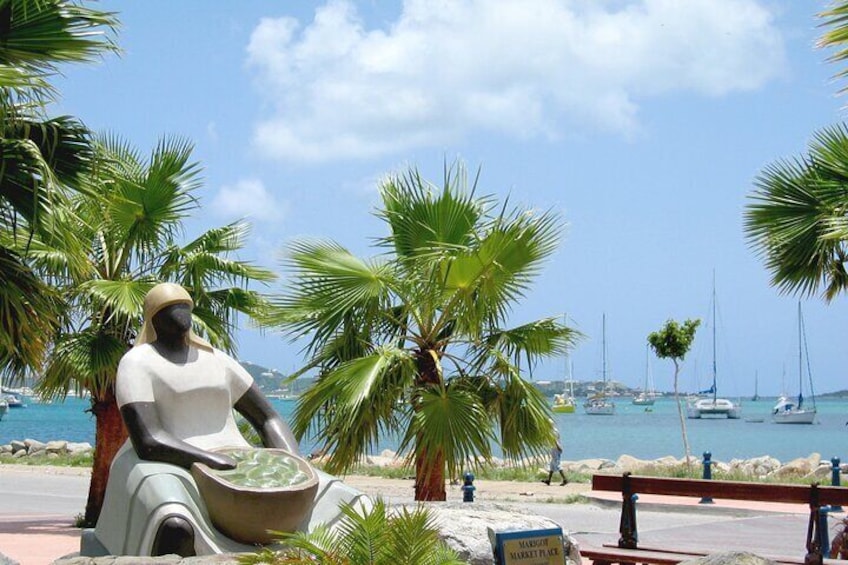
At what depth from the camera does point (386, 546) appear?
5.00m

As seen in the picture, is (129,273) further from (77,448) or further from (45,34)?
(77,448)

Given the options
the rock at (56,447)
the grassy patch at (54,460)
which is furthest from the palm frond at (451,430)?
the rock at (56,447)

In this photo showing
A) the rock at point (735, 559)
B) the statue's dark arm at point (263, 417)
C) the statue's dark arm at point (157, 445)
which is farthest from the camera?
the statue's dark arm at point (263, 417)

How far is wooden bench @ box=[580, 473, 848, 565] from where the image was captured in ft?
30.1

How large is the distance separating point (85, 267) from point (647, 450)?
53.5 metres

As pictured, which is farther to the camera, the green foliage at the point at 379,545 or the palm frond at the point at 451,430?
the palm frond at the point at 451,430

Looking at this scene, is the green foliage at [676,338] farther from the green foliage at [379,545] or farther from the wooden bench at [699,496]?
the green foliage at [379,545]

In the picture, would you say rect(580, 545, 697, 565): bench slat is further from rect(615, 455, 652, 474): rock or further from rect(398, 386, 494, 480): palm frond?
rect(615, 455, 652, 474): rock

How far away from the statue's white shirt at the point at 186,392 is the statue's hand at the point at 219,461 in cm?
40

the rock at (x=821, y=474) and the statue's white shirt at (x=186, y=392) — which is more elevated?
the statue's white shirt at (x=186, y=392)

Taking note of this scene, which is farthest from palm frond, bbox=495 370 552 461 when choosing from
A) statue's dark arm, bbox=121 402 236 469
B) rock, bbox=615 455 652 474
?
rock, bbox=615 455 652 474

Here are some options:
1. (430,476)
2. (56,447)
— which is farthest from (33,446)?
(430,476)

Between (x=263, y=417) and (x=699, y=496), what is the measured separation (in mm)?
3606

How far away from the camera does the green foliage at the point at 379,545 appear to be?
4.95m
